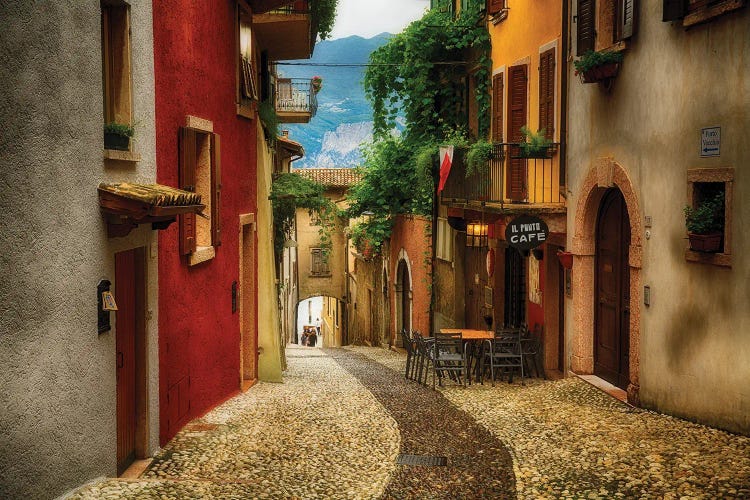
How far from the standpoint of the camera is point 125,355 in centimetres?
832

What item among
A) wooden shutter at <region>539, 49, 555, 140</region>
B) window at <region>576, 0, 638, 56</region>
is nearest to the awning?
window at <region>576, 0, 638, 56</region>

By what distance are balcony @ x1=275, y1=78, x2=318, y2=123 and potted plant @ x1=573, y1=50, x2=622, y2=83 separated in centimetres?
1392

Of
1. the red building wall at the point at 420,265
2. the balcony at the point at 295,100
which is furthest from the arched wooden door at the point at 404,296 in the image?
the balcony at the point at 295,100

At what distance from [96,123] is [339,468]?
4.07 meters

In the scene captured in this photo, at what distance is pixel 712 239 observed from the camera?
8.98 m

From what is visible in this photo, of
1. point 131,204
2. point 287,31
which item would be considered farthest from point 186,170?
point 287,31

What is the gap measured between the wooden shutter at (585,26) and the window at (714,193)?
3.60 metres

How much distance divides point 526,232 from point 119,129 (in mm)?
7502

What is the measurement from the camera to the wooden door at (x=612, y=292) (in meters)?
12.1

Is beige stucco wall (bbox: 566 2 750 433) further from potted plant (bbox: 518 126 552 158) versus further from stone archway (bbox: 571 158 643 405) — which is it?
potted plant (bbox: 518 126 552 158)

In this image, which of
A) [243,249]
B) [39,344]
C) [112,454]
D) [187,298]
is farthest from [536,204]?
[39,344]

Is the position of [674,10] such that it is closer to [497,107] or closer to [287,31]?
[497,107]

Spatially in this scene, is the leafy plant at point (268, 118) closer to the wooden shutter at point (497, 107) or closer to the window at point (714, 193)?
the wooden shutter at point (497, 107)

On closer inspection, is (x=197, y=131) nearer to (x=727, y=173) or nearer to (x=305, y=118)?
(x=727, y=173)
